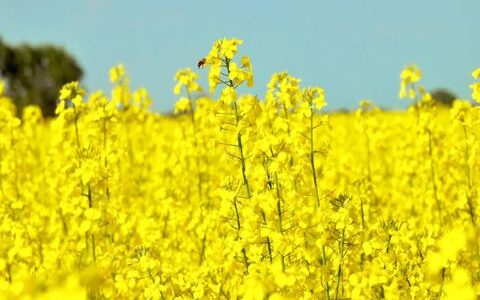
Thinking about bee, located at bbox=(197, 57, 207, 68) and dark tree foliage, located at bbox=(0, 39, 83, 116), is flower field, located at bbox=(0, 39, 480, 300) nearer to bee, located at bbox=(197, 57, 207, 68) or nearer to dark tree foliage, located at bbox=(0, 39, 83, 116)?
bee, located at bbox=(197, 57, 207, 68)

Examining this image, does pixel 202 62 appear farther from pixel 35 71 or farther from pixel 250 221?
pixel 35 71

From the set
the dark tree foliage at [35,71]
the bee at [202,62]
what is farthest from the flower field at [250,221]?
the dark tree foliage at [35,71]

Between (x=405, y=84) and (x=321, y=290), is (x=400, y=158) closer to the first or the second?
(x=405, y=84)

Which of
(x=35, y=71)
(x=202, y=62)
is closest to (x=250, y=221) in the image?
(x=202, y=62)

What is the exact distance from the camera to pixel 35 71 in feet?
142

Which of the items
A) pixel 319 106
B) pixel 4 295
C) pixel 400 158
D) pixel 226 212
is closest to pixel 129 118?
pixel 400 158

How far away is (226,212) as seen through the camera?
4.34 meters

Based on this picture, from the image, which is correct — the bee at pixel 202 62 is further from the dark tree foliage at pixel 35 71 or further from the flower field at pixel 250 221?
the dark tree foliage at pixel 35 71

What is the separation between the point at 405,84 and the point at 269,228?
4.48 m

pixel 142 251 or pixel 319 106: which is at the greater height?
pixel 319 106

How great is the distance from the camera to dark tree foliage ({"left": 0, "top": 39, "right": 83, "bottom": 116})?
42.3m

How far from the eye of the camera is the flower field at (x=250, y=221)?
401 centimetres

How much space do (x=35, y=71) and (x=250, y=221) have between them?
41250 mm

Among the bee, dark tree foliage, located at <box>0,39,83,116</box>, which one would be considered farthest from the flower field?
dark tree foliage, located at <box>0,39,83,116</box>
